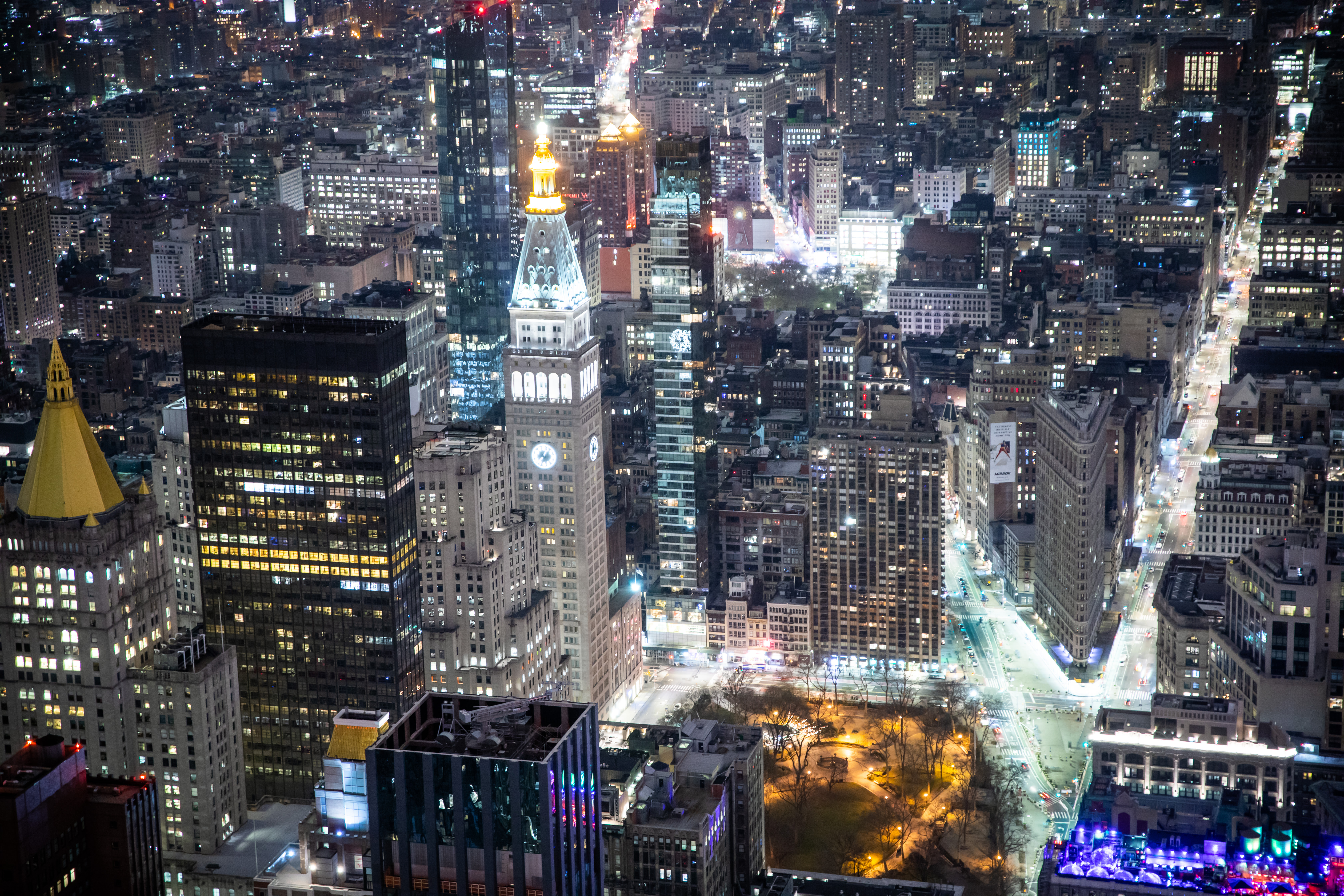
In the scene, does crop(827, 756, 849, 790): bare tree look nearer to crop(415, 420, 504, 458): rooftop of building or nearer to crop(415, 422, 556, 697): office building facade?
crop(415, 422, 556, 697): office building facade

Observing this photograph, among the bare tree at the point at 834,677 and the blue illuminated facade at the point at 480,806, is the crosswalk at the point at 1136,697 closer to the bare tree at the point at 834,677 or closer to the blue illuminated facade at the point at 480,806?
the bare tree at the point at 834,677

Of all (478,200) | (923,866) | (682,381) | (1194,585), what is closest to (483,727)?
(923,866)

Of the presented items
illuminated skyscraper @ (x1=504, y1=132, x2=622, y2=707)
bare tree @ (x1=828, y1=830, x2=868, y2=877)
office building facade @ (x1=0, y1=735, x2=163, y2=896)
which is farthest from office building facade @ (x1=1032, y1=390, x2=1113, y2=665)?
office building facade @ (x1=0, y1=735, x2=163, y2=896)

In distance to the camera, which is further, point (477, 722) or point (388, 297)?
point (388, 297)

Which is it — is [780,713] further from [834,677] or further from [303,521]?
[303,521]

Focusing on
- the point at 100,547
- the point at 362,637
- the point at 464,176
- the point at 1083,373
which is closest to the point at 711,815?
the point at 362,637

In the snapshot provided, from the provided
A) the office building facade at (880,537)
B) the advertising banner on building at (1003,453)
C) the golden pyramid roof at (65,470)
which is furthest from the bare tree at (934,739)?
the golden pyramid roof at (65,470)
